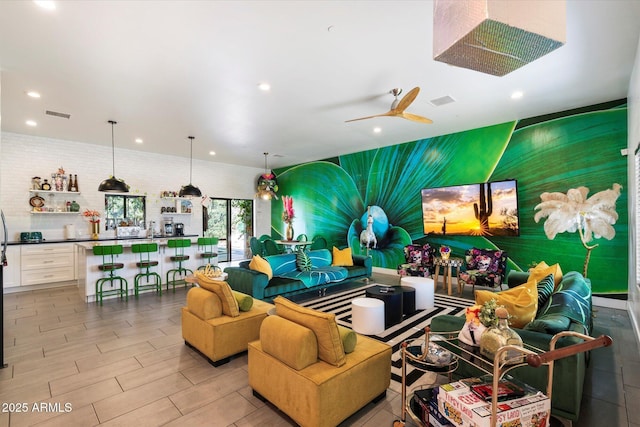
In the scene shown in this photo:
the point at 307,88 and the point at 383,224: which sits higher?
the point at 307,88

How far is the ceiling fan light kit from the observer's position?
4.06ft

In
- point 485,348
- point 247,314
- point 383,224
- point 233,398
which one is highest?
point 383,224

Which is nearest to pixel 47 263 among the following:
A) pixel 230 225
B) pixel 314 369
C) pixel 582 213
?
pixel 230 225

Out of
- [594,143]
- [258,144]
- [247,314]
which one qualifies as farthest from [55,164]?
[594,143]

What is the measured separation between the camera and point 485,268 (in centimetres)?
557

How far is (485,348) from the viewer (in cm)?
183

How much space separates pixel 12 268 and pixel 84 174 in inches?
96.7

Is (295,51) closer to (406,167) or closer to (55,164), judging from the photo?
(406,167)

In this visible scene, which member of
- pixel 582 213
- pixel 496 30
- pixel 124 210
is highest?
pixel 496 30

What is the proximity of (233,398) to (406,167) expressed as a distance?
6.29 m

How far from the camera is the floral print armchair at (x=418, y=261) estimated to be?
20.2ft

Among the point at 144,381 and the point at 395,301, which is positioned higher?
the point at 395,301

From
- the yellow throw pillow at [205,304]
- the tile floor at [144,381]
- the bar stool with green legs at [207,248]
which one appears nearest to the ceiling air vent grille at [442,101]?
the tile floor at [144,381]

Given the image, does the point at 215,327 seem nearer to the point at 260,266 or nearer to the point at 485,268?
the point at 260,266
